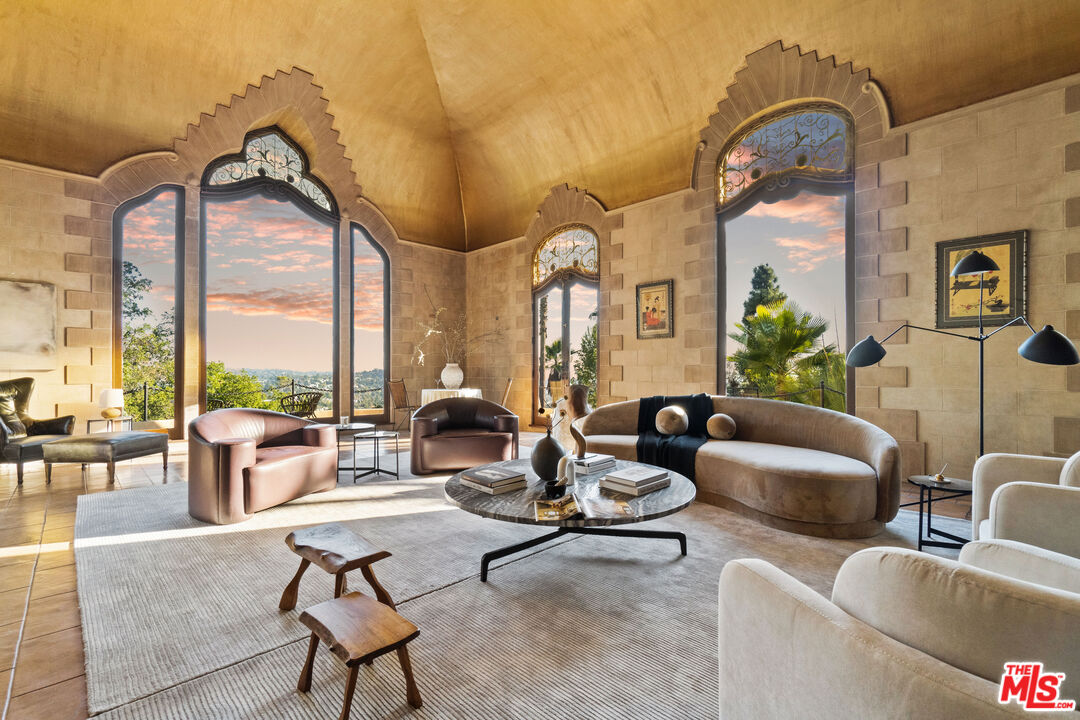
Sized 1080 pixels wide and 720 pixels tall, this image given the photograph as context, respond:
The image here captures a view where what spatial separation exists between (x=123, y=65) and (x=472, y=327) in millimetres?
5925

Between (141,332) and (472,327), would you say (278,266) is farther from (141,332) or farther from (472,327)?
(472,327)

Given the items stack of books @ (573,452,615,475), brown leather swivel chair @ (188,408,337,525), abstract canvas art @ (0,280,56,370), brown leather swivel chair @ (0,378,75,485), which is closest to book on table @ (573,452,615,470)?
stack of books @ (573,452,615,475)

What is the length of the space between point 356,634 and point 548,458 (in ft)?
4.94

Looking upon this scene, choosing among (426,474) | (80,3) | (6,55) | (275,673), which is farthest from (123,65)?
(275,673)

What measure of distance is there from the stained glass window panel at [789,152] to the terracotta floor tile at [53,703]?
21.5ft

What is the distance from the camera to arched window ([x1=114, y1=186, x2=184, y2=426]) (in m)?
6.18

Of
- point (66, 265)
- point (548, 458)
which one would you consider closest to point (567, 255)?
point (548, 458)

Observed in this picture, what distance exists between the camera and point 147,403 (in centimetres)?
642

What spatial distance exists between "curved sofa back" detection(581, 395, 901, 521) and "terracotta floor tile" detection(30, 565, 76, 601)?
3.69m

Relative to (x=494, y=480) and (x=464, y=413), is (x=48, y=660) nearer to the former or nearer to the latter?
(x=494, y=480)

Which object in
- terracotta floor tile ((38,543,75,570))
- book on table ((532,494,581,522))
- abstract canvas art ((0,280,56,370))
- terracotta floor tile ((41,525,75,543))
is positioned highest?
abstract canvas art ((0,280,56,370))

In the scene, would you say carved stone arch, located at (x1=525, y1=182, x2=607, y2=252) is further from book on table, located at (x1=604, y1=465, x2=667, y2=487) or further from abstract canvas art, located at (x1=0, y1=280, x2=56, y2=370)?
abstract canvas art, located at (x1=0, y1=280, x2=56, y2=370)

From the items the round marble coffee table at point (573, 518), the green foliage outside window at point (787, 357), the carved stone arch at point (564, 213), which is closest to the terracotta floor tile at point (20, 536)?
the round marble coffee table at point (573, 518)

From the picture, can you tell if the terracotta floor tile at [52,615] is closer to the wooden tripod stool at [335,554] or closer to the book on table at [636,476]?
the wooden tripod stool at [335,554]
